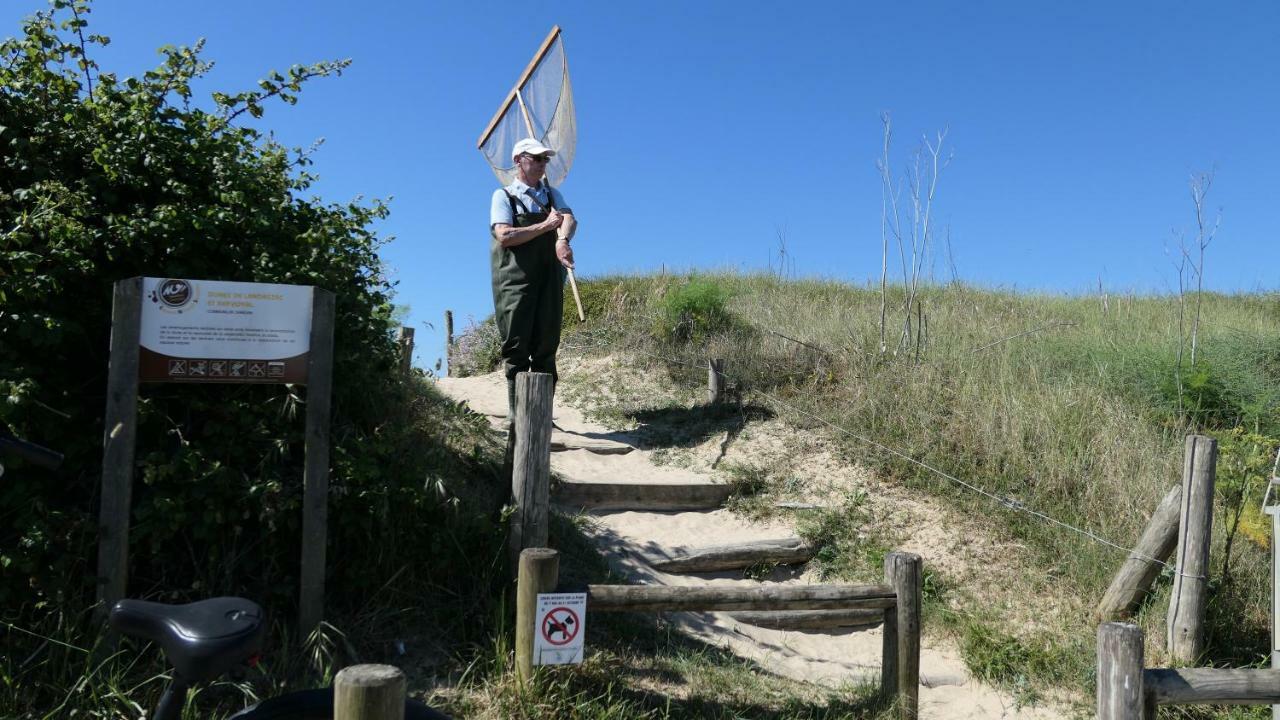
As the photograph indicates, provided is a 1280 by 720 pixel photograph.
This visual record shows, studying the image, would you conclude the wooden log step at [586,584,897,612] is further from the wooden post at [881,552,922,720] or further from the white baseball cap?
the white baseball cap


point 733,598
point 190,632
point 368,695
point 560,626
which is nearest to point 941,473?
point 733,598

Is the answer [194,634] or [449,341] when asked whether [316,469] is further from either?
[449,341]

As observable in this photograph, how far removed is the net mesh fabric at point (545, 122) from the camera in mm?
7883

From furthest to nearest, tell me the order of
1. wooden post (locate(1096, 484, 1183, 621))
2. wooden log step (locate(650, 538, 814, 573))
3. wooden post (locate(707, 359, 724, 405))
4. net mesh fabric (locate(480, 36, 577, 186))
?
wooden post (locate(707, 359, 724, 405)), net mesh fabric (locate(480, 36, 577, 186)), wooden log step (locate(650, 538, 814, 573)), wooden post (locate(1096, 484, 1183, 621))

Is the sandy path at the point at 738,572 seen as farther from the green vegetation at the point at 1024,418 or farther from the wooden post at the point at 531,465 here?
the wooden post at the point at 531,465

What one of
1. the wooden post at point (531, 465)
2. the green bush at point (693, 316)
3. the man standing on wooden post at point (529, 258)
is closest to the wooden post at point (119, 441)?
the wooden post at point (531, 465)

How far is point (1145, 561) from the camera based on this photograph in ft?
16.8

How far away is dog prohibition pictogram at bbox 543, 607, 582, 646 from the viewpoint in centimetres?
373

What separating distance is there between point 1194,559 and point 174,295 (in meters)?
5.81

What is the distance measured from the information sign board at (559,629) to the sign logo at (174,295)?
6.99ft

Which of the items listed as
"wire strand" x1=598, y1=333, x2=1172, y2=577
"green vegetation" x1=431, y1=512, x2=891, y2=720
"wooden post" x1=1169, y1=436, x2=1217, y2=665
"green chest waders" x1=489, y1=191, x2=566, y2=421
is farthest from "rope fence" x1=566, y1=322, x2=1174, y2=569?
"green chest waders" x1=489, y1=191, x2=566, y2=421

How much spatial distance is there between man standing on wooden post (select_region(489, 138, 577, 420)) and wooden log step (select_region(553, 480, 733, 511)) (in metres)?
0.89

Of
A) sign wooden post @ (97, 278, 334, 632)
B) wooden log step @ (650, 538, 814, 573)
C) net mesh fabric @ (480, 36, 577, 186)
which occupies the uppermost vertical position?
net mesh fabric @ (480, 36, 577, 186)

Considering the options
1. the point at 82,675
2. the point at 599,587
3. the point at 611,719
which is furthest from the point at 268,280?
the point at 611,719
